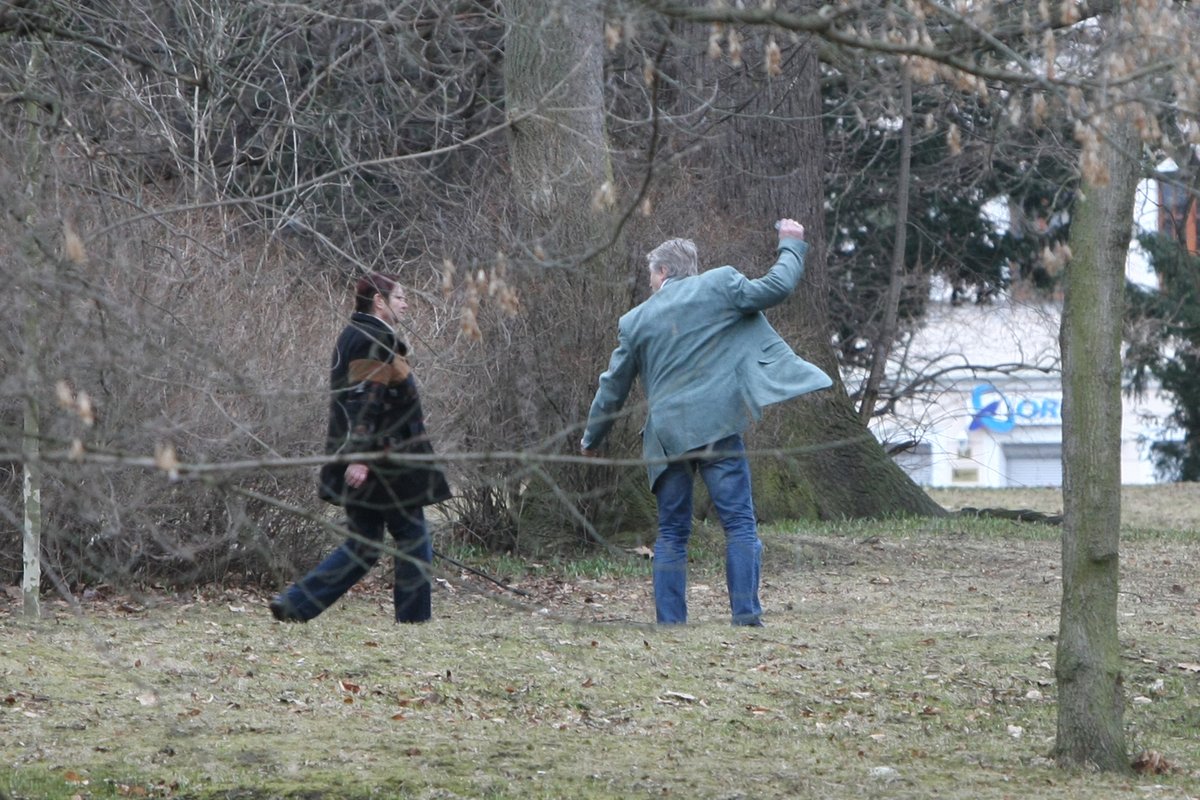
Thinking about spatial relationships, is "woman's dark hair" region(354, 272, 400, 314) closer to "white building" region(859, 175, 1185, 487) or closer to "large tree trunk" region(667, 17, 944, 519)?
"white building" region(859, 175, 1185, 487)

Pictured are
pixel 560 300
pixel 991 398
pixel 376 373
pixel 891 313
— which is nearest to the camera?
pixel 376 373

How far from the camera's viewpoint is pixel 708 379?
23.4 feet

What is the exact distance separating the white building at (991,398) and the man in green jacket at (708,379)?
4.26m

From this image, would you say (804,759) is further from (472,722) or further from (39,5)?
(39,5)

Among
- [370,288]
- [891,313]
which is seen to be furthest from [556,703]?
[891,313]

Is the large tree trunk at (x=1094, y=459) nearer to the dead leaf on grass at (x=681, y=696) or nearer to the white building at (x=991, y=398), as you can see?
the dead leaf on grass at (x=681, y=696)

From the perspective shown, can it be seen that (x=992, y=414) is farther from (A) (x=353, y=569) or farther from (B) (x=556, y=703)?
(B) (x=556, y=703)

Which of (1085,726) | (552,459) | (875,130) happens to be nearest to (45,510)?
(1085,726)

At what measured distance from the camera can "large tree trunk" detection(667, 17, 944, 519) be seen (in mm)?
13359

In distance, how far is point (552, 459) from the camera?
9.92ft

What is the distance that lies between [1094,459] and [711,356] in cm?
225

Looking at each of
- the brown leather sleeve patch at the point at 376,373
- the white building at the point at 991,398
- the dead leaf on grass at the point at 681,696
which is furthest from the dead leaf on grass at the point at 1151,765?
the white building at the point at 991,398

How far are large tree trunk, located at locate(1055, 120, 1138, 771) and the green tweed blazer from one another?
2.04 metres

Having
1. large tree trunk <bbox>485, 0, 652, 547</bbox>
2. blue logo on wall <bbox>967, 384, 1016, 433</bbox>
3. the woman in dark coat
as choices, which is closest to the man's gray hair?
the woman in dark coat
